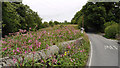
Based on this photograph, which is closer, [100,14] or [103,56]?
[103,56]

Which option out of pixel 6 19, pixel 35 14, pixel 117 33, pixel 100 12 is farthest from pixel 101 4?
pixel 6 19

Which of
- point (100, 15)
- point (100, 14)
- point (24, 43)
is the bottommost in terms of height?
point (24, 43)

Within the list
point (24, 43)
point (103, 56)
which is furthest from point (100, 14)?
point (24, 43)

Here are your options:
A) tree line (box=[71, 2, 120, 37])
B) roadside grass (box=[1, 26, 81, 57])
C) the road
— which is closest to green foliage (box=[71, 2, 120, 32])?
tree line (box=[71, 2, 120, 37])

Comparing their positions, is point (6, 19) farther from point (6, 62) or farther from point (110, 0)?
point (110, 0)

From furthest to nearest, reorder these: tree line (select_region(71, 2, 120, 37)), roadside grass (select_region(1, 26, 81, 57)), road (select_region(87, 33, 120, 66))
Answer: tree line (select_region(71, 2, 120, 37)) → road (select_region(87, 33, 120, 66)) → roadside grass (select_region(1, 26, 81, 57))

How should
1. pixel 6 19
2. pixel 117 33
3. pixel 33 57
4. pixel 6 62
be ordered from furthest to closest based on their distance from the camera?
pixel 117 33 < pixel 6 19 < pixel 33 57 < pixel 6 62

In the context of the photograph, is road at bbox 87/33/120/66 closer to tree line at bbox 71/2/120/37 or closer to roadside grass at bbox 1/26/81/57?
roadside grass at bbox 1/26/81/57

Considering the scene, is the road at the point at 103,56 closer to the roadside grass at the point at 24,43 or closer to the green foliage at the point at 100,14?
the roadside grass at the point at 24,43

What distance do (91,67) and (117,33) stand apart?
22676 mm

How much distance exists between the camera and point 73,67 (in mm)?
6750

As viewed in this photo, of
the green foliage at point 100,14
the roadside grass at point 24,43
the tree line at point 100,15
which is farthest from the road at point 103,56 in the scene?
the green foliage at point 100,14

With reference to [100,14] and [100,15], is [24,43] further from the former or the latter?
[100,14]

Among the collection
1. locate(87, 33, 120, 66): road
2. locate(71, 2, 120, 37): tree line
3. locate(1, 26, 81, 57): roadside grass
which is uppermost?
locate(71, 2, 120, 37): tree line
